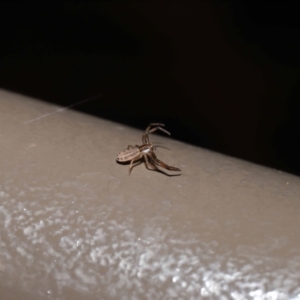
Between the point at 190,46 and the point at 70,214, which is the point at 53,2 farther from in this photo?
the point at 70,214

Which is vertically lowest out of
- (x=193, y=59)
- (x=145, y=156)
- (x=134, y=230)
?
(x=134, y=230)

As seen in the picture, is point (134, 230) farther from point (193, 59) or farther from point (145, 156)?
point (193, 59)

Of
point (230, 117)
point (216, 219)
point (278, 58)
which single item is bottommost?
point (216, 219)

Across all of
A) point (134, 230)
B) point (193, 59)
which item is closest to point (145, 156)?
point (134, 230)

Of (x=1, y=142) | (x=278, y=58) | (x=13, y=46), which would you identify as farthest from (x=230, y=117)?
(x=1, y=142)

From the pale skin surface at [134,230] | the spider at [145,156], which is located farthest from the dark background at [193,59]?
the pale skin surface at [134,230]
